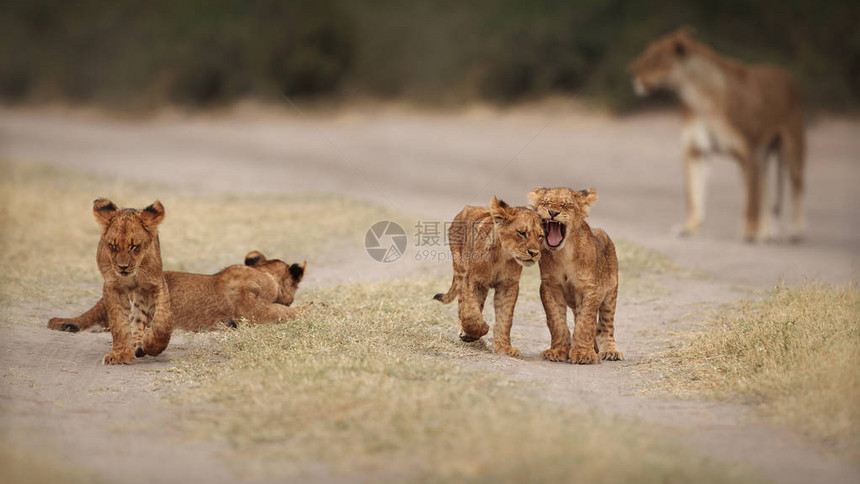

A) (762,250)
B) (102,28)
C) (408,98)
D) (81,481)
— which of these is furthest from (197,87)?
(81,481)

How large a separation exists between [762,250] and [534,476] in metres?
8.28

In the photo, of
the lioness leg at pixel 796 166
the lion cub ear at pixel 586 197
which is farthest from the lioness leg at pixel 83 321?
the lioness leg at pixel 796 166

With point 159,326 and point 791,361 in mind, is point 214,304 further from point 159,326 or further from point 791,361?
point 791,361

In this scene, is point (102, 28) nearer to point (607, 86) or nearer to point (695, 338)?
point (607, 86)

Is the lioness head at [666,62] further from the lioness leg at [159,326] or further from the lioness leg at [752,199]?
the lioness leg at [159,326]

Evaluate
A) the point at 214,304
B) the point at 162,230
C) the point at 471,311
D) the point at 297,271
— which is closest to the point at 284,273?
the point at 297,271

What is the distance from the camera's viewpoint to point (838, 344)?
627 centimetres

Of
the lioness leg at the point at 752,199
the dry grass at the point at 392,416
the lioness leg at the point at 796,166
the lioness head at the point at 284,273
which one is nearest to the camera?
the dry grass at the point at 392,416

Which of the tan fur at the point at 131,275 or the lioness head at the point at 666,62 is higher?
the lioness head at the point at 666,62

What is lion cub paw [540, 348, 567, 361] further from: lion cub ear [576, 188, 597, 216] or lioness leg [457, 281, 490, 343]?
lion cub ear [576, 188, 597, 216]

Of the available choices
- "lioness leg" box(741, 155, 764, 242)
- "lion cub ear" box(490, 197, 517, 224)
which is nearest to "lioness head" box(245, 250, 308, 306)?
"lion cub ear" box(490, 197, 517, 224)

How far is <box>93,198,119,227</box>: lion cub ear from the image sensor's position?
6.62 m

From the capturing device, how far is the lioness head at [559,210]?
6.59 metres

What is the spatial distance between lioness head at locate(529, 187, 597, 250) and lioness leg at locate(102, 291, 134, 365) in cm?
270
